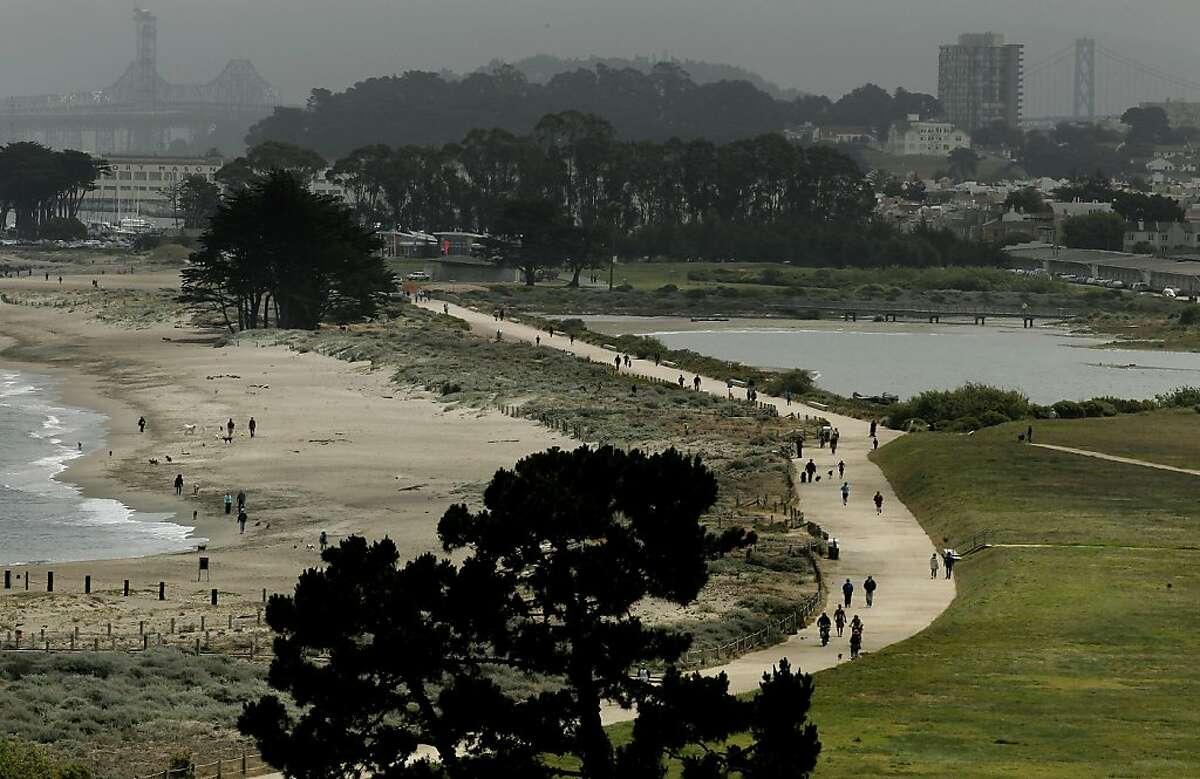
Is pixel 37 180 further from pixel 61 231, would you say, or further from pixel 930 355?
pixel 930 355

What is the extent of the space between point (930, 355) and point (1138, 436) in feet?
158

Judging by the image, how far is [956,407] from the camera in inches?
2509

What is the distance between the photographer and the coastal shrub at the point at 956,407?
62.9m

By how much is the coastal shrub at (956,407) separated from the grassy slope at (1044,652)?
13364 millimetres

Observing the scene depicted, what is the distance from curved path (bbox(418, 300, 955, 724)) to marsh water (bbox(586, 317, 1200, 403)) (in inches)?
1013

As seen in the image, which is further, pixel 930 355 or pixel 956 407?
pixel 930 355

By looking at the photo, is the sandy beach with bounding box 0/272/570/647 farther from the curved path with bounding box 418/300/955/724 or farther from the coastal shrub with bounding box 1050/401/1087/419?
the coastal shrub with bounding box 1050/401/1087/419

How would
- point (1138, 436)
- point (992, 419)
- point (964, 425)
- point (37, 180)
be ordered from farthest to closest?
1. point (37, 180)
2. point (992, 419)
3. point (964, 425)
4. point (1138, 436)

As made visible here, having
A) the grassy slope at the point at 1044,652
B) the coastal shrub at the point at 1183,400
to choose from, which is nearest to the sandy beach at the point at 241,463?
the grassy slope at the point at 1044,652

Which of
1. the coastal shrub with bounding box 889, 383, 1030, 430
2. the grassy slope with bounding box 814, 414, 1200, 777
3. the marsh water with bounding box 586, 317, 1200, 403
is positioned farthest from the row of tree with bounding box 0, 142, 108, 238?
the grassy slope with bounding box 814, 414, 1200, 777

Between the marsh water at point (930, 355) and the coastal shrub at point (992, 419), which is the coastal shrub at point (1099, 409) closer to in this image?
the coastal shrub at point (992, 419)

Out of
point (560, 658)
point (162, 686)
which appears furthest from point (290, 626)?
point (162, 686)

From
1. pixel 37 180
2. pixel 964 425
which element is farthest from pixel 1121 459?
pixel 37 180

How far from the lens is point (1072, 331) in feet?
401
